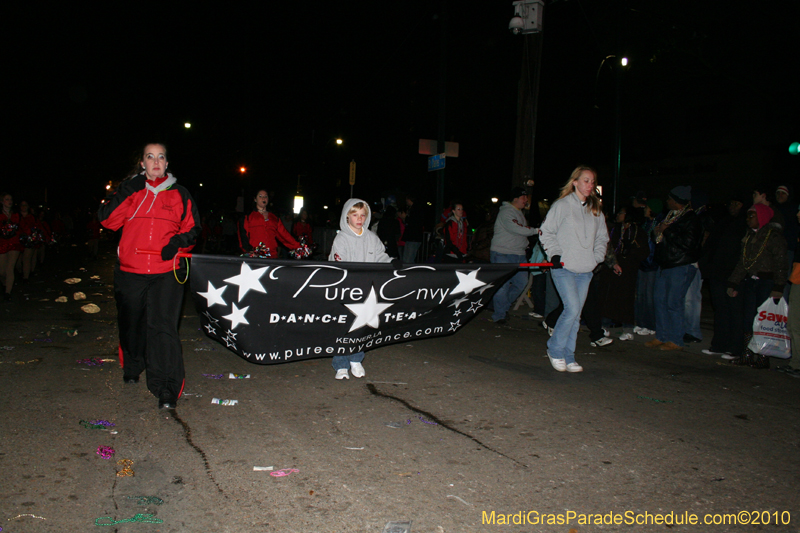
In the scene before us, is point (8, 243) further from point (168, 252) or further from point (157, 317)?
point (168, 252)

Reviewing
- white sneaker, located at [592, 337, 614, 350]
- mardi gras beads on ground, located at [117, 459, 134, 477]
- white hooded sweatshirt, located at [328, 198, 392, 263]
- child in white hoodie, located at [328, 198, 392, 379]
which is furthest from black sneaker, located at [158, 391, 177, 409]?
white sneaker, located at [592, 337, 614, 350]

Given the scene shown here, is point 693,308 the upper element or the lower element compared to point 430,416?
upper

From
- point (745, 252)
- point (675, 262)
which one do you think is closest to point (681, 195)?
point (675, 262)

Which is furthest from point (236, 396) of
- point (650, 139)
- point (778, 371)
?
point (650, 139)

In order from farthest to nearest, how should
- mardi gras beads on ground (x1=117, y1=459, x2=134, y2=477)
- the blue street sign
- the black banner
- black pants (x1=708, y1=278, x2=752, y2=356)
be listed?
the blue street sign, black pants (x1=708, y1=278, x2=752, y2=356), the black banner, mardi gras beads on ground (x1=117, y1=459, x2=134, y2=477)

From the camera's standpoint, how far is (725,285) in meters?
6.81

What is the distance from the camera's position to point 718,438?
4098 millimetres

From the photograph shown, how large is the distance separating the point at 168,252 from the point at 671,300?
5.72m

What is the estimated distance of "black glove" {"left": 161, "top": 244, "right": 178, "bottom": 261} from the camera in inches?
170

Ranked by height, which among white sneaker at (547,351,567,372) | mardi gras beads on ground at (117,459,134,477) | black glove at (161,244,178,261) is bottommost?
mardi gras beads on ground at (117,459,134,477)

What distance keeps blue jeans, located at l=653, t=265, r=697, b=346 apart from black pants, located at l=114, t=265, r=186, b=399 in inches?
218

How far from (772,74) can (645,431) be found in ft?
70.7

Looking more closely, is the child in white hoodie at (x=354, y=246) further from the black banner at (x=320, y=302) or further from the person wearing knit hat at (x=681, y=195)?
the person wearing knit hat at (x=681, y=195)

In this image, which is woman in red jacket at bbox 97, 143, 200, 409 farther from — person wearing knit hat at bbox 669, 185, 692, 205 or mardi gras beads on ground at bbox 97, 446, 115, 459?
person wearing knit hat at bbox 669, 185, 692, 205
